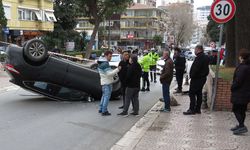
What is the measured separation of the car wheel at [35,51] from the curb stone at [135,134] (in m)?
4.08

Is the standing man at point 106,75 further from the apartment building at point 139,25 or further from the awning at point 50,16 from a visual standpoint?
the apartment building at point 139,25

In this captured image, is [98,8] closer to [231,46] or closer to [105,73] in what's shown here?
[231,46]

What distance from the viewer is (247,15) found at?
11.8 metres

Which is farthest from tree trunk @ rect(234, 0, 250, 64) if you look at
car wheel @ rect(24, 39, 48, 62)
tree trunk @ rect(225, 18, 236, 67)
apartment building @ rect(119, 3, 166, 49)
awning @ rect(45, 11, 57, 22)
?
apartment building @ rect(119, 3, 166, 49)

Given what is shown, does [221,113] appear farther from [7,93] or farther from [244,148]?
[7,93]

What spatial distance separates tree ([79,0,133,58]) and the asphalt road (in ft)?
97.5

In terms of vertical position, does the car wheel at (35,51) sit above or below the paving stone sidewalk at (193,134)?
above

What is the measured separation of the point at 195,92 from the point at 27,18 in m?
38.4

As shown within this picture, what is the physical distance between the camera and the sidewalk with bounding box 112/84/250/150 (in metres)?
6.96

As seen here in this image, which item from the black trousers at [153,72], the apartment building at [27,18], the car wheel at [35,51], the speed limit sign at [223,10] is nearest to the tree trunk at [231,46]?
the black trousers at [153,72]

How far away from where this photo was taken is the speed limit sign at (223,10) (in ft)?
31.9

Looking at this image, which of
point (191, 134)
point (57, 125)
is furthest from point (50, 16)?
point (191, 134)

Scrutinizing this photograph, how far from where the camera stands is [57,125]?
9.45 m

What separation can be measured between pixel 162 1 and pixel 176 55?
163m
